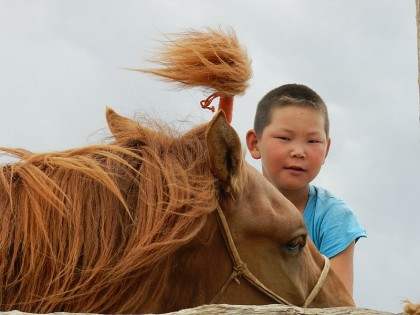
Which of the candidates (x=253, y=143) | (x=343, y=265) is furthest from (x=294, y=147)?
(x=343, y=265)

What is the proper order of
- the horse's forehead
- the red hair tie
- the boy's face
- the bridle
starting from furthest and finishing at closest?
the boy's face → the red hair tie → the horse's forehead → the bridle

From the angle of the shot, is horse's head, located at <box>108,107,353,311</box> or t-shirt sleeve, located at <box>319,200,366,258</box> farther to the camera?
t-shirt sleeve, located at <box>319,200,366,258</box>

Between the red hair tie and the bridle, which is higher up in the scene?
the red hair tie

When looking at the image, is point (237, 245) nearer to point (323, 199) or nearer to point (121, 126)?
point (121, 126)

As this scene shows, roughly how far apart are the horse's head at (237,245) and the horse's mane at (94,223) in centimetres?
10

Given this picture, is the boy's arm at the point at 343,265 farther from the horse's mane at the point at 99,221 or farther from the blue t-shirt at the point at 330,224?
the horse's mane at the point at 99,221

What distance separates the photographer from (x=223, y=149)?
3.59 metres

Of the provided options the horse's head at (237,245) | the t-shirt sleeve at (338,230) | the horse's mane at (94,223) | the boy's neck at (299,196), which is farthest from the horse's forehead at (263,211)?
the boy's neck at (299,196)

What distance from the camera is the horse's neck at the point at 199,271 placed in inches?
136

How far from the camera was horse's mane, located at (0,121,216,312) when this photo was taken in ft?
10.3

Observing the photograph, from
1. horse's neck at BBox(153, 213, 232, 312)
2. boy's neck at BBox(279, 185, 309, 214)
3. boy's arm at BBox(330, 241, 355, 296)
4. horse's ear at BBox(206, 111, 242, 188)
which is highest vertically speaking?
horse's ear at BBox(206, 111, 242, 188)

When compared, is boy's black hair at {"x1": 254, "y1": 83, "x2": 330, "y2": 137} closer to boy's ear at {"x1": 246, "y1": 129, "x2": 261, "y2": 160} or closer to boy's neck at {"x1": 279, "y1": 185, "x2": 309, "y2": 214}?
boy's ear at {"x1": 246, "y1": 129, "x2": 261, "y2": 160}

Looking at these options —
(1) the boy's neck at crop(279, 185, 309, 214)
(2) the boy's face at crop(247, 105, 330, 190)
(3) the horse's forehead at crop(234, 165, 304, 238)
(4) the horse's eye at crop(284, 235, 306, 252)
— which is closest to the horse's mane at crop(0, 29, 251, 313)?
(3) the horse's forehead at crop(234, 165, 304, 238)

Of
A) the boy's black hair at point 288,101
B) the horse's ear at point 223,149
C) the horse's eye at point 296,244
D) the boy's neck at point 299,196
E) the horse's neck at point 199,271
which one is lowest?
the horse's neck at point 199,271
